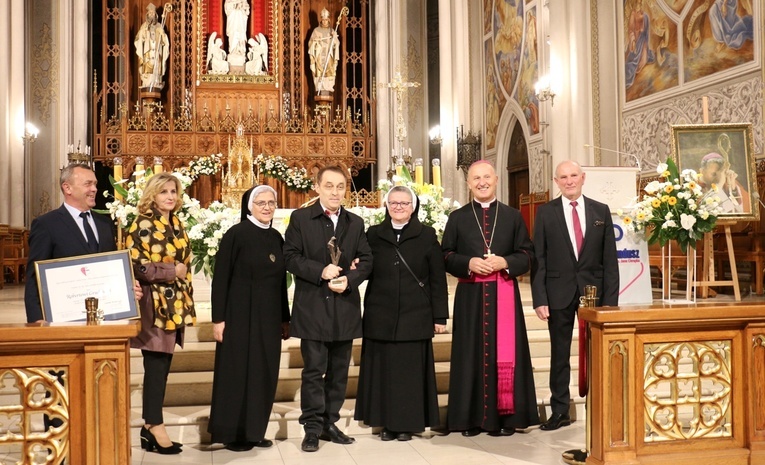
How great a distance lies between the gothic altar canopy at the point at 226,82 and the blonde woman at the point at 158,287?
1083 centimetres

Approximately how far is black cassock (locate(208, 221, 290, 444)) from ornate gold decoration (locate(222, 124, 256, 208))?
7.77m

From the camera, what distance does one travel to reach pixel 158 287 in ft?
14.6

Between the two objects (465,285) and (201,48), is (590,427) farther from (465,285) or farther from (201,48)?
(201,48)

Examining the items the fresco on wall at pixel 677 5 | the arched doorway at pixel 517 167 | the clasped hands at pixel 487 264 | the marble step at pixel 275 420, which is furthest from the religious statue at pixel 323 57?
the clasped hands at pixel 487 264

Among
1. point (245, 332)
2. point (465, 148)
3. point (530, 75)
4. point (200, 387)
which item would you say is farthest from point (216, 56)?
point (245, 332)

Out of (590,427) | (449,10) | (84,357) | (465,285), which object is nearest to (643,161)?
(449,10)

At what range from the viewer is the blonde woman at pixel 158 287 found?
14.5 feet

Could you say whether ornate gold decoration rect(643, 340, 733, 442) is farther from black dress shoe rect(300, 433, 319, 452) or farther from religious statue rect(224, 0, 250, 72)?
religious statue rect(224, 0, 250, 72)

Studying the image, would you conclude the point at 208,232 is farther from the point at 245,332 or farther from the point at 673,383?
the point at 673,383

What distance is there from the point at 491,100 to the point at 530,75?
2.16 meters

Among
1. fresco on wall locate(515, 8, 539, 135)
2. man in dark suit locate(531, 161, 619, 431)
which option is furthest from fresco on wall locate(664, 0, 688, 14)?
man in dark suit locate(531, 161, 619, 431)

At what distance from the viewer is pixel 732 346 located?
414 centimetres

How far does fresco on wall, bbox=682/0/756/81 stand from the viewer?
896 centimetres

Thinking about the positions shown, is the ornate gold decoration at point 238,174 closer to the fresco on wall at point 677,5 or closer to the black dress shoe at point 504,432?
the fresco on wall at point 677,5
